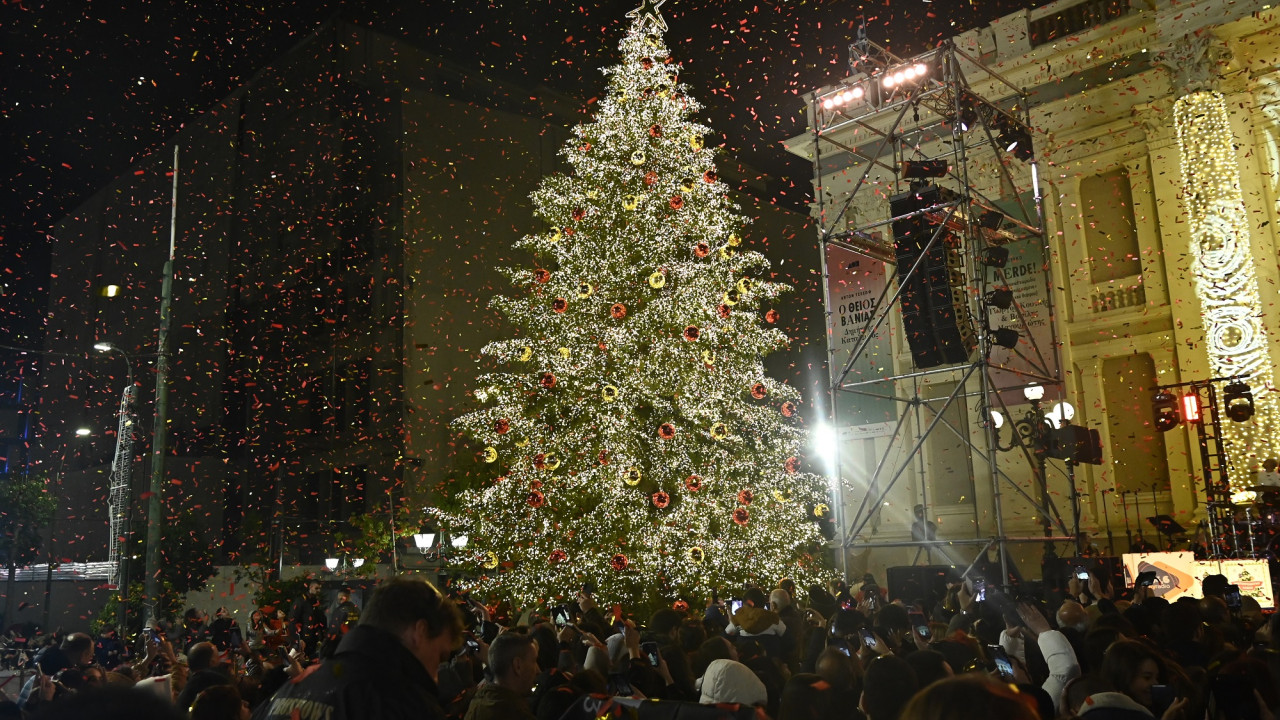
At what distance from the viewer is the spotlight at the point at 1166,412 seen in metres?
17.4

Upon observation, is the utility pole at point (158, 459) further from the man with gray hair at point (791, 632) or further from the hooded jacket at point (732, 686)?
the hooded jacket at point (732, 686)

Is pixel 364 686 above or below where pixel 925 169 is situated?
below

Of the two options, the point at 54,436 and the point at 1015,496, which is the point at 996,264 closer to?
the point at 1015,496

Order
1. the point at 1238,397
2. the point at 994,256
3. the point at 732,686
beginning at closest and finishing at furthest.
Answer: the point at 732,686, the point at 994,256, the point at 1238,397

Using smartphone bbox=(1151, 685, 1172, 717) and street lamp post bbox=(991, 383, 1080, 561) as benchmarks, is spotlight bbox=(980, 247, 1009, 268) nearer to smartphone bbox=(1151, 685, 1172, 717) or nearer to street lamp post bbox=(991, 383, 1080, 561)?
street lamp post bbox=(991, 383, 1080, 561)

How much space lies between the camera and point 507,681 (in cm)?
471

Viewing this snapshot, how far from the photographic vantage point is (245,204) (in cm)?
3772

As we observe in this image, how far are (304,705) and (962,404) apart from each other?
72.2 ft

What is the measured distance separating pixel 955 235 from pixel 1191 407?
6468 mm

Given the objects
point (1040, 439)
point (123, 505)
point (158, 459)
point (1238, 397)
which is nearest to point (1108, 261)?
point (1238, 397)

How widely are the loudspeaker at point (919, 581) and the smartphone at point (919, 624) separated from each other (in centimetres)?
579

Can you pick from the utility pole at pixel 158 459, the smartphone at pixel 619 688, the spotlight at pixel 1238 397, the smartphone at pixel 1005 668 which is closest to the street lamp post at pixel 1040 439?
the spotlight at pixel 1238 397

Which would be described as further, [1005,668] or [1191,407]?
[1191,407]

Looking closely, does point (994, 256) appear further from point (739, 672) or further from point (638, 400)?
point (739, 672)
